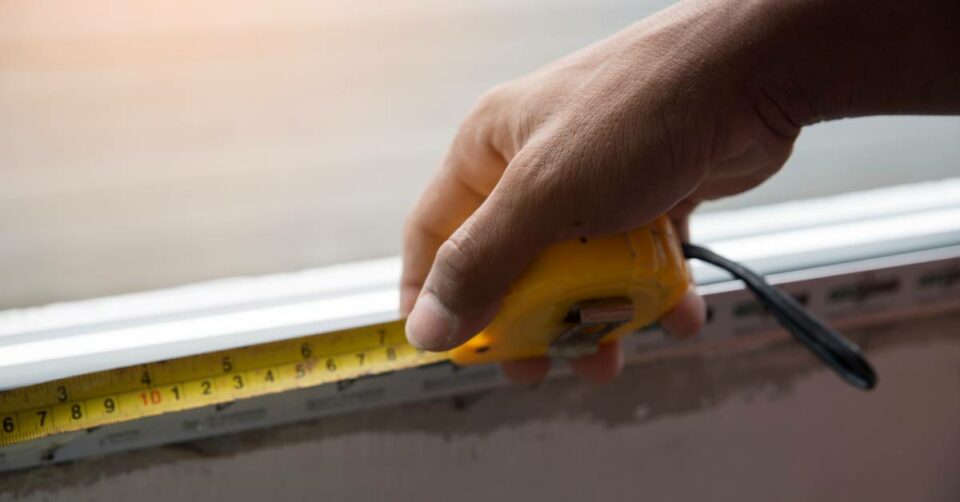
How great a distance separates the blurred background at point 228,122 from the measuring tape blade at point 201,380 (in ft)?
0.39

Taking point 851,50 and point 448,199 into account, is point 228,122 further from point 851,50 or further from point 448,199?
point 851,50

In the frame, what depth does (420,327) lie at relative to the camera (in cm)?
55

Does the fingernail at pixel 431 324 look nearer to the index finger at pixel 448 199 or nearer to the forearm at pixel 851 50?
the index finger at pixel 448 199

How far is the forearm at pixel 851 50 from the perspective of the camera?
0.51 m

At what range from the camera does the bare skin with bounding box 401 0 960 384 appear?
0.50 m

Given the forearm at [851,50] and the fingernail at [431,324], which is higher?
the forearm at [851,50]

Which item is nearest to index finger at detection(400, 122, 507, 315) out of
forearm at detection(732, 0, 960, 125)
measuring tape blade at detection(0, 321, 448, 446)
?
measuring tape blade at detection(0, 321, 448, 446)

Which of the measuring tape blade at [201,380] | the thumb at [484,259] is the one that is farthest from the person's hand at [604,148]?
the measuring tape blade at [201,380]

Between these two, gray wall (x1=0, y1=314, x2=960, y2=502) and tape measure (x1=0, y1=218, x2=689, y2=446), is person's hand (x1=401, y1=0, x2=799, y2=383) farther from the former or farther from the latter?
gray wall (x1=0, y1=314, x2=960, y2=502)

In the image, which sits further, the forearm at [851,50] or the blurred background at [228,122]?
the blurred background at [228,122]

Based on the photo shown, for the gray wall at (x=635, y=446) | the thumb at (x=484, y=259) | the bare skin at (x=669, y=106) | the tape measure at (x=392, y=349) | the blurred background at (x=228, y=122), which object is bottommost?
the gray wall at (x=635, y=446)

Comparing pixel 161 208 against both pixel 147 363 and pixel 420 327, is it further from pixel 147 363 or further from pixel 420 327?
pixel 420 327

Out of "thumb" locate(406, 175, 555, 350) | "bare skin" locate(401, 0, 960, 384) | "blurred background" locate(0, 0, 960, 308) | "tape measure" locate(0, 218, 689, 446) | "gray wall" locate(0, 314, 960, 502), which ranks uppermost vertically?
"blurred background" locate(0, 0, 960, 308)

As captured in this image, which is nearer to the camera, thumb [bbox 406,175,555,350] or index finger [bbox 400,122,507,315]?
thumb [bbox 406,175,555,350]
